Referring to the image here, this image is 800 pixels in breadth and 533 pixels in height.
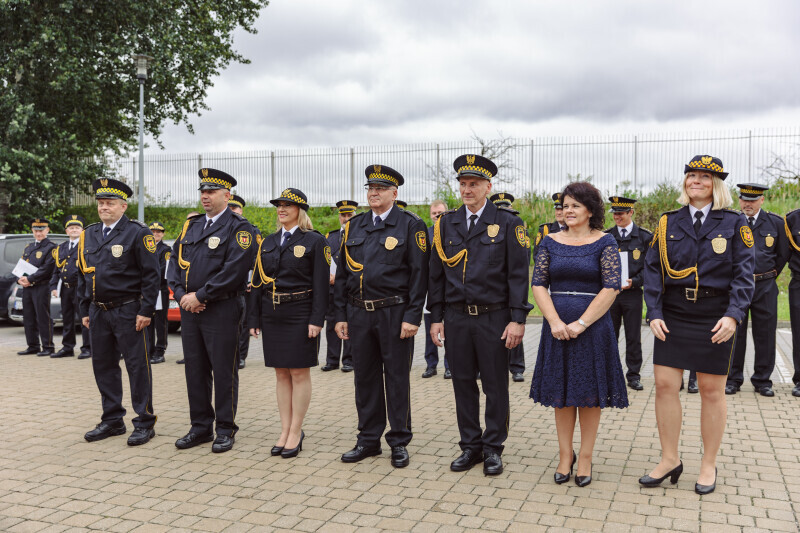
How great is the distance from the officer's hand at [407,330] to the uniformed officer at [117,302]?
2.17 metres

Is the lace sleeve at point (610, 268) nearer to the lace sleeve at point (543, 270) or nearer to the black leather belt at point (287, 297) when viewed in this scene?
the lace sleeve at point (543, 270)

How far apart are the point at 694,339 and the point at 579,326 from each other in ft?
2.56

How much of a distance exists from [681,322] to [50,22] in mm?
20907

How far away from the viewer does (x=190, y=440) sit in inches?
223

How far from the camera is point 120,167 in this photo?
2722 cm

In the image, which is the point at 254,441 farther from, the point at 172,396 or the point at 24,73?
the point at 24,73

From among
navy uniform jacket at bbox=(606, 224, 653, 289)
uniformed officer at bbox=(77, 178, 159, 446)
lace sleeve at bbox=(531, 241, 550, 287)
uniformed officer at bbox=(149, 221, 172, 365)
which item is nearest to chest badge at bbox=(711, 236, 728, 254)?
lace sleeve at bbox=(531, 241, 550, 287)

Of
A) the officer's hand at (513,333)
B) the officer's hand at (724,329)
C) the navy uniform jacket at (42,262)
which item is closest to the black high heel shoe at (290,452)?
the officer's hand at (513,333)

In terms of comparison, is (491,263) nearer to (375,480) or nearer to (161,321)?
(375,480)

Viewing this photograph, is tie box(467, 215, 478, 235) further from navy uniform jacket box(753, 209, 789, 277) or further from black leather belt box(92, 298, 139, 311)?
navy uniform jacket box(753, 209, 789, 277)

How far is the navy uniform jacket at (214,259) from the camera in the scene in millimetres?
5566

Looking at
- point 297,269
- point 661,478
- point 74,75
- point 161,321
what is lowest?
point 661,478

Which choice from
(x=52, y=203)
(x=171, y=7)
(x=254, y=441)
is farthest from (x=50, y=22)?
Result: (x=254, y=441)

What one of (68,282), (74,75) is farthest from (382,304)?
(74,75)
